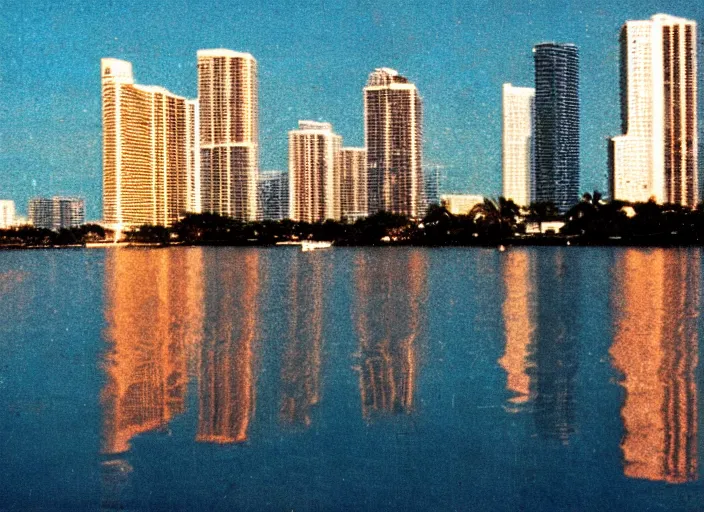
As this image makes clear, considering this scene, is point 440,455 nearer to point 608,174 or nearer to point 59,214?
point 608,174

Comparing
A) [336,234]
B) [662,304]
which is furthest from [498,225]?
[662,304]

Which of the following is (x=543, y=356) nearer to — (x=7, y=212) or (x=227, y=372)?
(x=227, y=372)

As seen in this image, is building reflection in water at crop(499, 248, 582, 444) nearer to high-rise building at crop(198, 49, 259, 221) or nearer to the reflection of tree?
the reflection of tree

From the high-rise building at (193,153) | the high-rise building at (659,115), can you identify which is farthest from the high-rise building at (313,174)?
the high-rise building at (659,115)

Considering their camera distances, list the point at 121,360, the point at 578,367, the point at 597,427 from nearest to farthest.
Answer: the point at 597,427 < the point at 578,367 < the point at 121,360

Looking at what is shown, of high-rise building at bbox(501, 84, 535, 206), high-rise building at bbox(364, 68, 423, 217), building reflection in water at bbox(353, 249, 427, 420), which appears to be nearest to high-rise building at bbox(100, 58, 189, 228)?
high-rise building at bbox(364, 68, 423, 217)

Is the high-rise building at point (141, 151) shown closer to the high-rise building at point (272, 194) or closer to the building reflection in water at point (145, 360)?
the high-rise building at point (272, 194)

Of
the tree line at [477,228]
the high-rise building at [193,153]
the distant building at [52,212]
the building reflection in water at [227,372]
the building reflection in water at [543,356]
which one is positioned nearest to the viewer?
the building reflection in water at [227,372]
